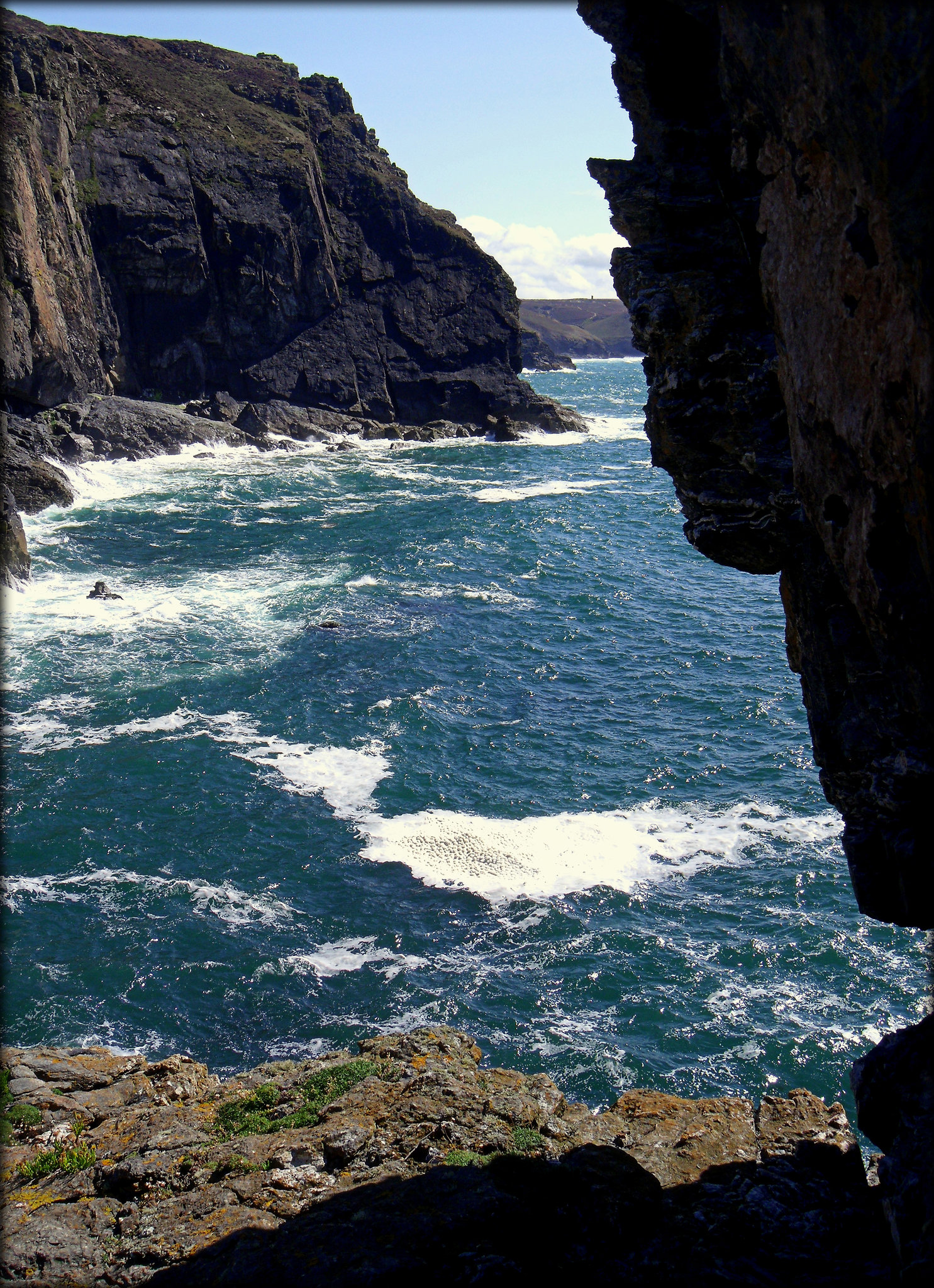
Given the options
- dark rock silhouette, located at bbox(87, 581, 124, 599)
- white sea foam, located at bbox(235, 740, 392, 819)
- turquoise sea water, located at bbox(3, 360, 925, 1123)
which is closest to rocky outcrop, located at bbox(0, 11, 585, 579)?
dark rock silhouette, located at bbox(87, 581, 124, 599)

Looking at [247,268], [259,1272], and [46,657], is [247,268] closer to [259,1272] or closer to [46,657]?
[46,657]

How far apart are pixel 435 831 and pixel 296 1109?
12.8m

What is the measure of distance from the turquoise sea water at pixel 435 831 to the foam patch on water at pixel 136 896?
0.09 metres

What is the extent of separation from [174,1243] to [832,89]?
14.2 m

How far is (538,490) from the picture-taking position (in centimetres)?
7850

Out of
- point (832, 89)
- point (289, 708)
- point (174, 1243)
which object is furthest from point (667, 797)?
point (832, 89)

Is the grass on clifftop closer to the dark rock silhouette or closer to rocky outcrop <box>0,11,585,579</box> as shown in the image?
the dark rock silhouette

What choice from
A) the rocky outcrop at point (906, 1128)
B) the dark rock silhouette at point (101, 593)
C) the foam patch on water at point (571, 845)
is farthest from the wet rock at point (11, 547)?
the rocky outcrop at point (906, 1128)

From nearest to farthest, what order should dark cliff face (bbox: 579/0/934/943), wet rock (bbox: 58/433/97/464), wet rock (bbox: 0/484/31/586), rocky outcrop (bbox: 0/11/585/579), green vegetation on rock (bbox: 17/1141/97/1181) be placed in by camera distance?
dark cliff face (bbox: 579/0/934/943) < green vegetation on rock (bbox: 17/1141/97/1181) < wet rock (bbox: 0/484/31/586) < rocky outcrop (bbox: 0/11/585/579) < wet rock (bbox: 58/433/97/464)

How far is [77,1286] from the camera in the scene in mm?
10422

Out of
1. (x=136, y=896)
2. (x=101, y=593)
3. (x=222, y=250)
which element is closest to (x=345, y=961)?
(x=136, y=896)

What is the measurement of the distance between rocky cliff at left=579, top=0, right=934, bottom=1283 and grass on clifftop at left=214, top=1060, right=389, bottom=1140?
8045 millimetres

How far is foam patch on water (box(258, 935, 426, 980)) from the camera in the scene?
70.7 feet

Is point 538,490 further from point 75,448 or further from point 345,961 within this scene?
point 345,961
